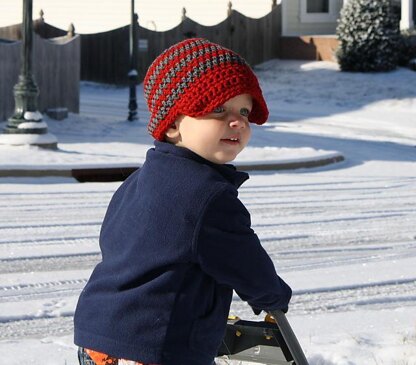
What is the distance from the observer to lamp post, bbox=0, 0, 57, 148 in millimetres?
15086

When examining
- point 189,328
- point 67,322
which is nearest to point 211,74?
point 189,328

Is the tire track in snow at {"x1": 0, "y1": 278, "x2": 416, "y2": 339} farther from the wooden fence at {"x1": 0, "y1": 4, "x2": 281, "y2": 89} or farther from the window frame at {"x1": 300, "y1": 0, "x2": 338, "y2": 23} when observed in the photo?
the window frame at {"x1": 300, "y1": 0, "x2": 338, "y2": 23}

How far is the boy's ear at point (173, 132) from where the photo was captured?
3.12 meters

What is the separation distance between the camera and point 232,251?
2939mm

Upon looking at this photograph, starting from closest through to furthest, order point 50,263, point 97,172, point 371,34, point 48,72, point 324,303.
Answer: point 324,303, point 50,263, point 97,172, point 48,72, point 371,34

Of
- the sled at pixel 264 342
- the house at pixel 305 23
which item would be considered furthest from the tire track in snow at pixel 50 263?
the house at pixel 305 23

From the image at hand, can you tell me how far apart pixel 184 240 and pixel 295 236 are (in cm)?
659

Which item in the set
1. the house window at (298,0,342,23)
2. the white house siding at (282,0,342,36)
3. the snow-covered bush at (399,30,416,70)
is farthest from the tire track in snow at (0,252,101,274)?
the house window at (298,0,342,23)

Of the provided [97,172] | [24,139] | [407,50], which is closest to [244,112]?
[97,172]

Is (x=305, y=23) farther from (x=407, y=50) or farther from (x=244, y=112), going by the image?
(x=244, y=112)

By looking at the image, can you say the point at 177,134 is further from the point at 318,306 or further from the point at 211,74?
the point at 318,306

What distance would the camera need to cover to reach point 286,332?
307 centimetres

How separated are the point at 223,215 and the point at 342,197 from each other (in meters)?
9.40

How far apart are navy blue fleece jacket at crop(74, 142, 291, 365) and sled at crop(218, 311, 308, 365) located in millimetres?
81
